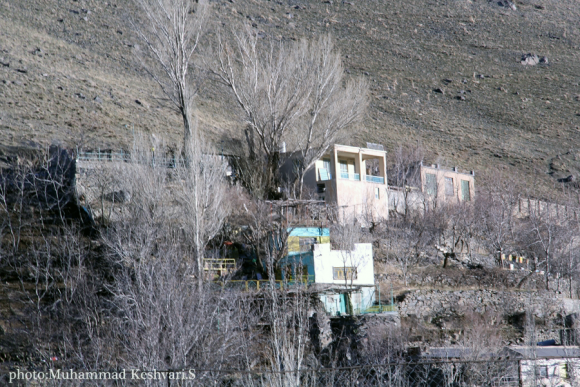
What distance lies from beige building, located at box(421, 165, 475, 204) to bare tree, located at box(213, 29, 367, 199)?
680cm

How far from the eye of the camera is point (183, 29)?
27750 mm

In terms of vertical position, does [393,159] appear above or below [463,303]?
above

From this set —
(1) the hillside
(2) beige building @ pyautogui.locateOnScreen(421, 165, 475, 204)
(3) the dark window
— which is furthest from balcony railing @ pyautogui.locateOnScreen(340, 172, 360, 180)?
(3) the dark window

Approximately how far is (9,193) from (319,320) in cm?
1538

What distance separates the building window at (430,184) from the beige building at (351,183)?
3.97 m

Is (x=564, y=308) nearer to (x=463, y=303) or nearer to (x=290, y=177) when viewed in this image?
Result: (x=463, y=303)

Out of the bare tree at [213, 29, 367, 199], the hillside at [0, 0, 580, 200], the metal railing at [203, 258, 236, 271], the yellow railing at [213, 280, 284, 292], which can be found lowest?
the yellow railing at [213, 280, 284, 292]

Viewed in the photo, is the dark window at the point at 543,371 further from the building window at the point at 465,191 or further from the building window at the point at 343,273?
the building window at the point at 465,191

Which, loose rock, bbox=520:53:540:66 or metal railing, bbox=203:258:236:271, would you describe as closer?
metal railing, bbox=203:258:236:271

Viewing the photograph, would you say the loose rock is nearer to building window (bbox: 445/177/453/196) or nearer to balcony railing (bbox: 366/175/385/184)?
building window (bbox: 445/177/453/196)

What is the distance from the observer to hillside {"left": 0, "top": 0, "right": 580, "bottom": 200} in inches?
1703

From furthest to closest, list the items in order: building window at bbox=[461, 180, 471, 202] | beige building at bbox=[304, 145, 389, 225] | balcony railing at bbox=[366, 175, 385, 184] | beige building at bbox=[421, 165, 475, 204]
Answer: building window at bbox=[461, 180, 471, 202] < beige building at bbox=[421, 165, 475, 204] < balcony railing at bbox=[366, 175, 385, 184] < beige building at bbox=[304, 145, 389, 225]

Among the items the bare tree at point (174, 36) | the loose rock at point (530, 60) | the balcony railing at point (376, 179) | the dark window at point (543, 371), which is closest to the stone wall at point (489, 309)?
the dark window at point (543, 371)

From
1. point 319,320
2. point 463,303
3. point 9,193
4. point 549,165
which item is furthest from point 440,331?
point 549,165
